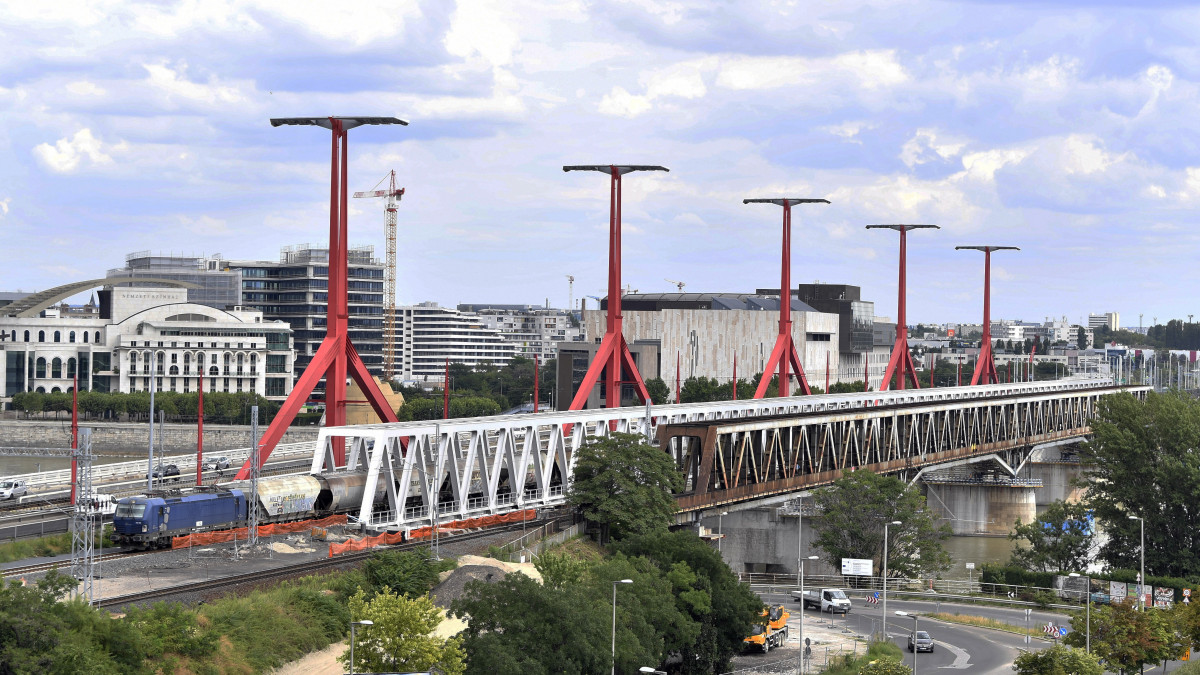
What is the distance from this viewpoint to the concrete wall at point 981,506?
11506 cm

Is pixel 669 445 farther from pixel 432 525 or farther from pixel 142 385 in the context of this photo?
pixel 142 385

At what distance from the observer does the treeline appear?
169250 millimetres

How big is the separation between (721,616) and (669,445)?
81.1 ft

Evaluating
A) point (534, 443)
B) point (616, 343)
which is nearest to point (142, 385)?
point (616, 343)

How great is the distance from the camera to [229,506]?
195 feet

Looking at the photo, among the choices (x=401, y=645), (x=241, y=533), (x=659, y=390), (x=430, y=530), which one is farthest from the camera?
(x=659, y=390)

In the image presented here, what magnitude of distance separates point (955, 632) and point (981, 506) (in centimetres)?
5454

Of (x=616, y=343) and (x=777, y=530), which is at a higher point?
(x=616, y=343)

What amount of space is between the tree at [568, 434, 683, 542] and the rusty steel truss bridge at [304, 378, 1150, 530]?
2792 mm

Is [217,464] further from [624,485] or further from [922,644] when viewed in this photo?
[922,644]

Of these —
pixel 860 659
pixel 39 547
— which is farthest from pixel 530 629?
pixel 39 547

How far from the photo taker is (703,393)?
159250mm

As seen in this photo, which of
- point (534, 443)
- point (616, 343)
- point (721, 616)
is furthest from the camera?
point (616, 343)

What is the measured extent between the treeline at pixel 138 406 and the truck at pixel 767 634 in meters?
118
